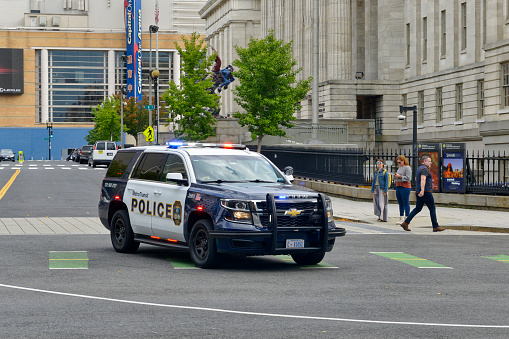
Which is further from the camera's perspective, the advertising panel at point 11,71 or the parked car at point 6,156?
the advertising panel at point 11,71

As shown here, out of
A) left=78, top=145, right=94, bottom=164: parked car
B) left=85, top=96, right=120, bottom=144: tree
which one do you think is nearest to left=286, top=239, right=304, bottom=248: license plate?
left=78, top=145, right=94, bottom=164: parked car

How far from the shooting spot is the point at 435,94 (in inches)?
2292

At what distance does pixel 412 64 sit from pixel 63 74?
98501 millimetres

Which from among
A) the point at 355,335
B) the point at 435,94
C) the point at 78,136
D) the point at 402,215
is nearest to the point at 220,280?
the point at 355,335

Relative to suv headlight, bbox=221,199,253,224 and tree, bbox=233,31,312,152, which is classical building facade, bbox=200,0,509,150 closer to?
tree, bbox=233,31,312,152

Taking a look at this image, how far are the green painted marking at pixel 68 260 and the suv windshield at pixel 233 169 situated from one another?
2.28 meters

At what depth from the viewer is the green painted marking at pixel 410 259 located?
13453 millimetres

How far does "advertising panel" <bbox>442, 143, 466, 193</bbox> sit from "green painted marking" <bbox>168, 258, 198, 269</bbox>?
14856 mm

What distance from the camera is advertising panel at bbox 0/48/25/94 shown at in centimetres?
14325

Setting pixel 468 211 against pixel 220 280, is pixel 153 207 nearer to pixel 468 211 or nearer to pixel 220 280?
pixel 220 280

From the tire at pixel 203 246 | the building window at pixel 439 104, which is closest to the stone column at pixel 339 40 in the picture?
the building window at pixel 439 104

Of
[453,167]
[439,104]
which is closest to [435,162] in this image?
[453,167]

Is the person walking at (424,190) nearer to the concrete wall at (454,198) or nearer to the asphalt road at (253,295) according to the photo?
the asphalt road at (253,295)

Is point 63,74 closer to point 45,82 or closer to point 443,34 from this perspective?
point 45,82
